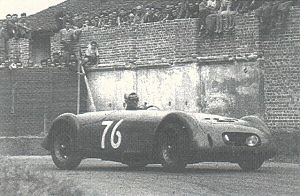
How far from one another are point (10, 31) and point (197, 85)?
394 inches

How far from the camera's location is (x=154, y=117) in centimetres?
1298

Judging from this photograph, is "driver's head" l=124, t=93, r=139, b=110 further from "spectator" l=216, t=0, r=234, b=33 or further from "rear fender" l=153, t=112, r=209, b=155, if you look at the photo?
"spectator" l=216, t=0, r=234, b=33

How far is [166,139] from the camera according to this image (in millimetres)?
12641

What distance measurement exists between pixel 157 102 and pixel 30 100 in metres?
4.25

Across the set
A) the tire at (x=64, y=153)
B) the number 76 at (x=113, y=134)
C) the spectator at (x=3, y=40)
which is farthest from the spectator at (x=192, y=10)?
the number 76 at (x=113, y=134)

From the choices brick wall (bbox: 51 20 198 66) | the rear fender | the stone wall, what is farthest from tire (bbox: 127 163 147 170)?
the stone wall

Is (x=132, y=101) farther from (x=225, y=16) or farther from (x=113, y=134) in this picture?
(x=225, y=16)

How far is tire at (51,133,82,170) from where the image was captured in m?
14.0

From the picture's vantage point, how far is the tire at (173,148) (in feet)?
40.7

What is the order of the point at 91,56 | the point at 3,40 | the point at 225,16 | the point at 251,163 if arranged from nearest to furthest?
the point at 251,163
the point at 225,16
the point at 91,56
the point at 3,40

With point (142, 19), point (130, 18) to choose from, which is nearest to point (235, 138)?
point (142, 19)

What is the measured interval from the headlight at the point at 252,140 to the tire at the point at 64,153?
3131 millimetres

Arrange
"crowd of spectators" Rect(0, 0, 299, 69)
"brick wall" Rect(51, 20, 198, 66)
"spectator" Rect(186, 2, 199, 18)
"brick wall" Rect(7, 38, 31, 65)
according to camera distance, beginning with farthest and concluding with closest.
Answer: "brick wall" Rect(7, 38, 31, 65) < "spectator" Rect(186, 2, 199, 18) < "brick wall" Rect(51, 20, 198, 66) < "crowd of spectators" Rect(0, 0, 299, 69)

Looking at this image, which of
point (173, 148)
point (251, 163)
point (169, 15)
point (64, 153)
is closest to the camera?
point (173, 148)
